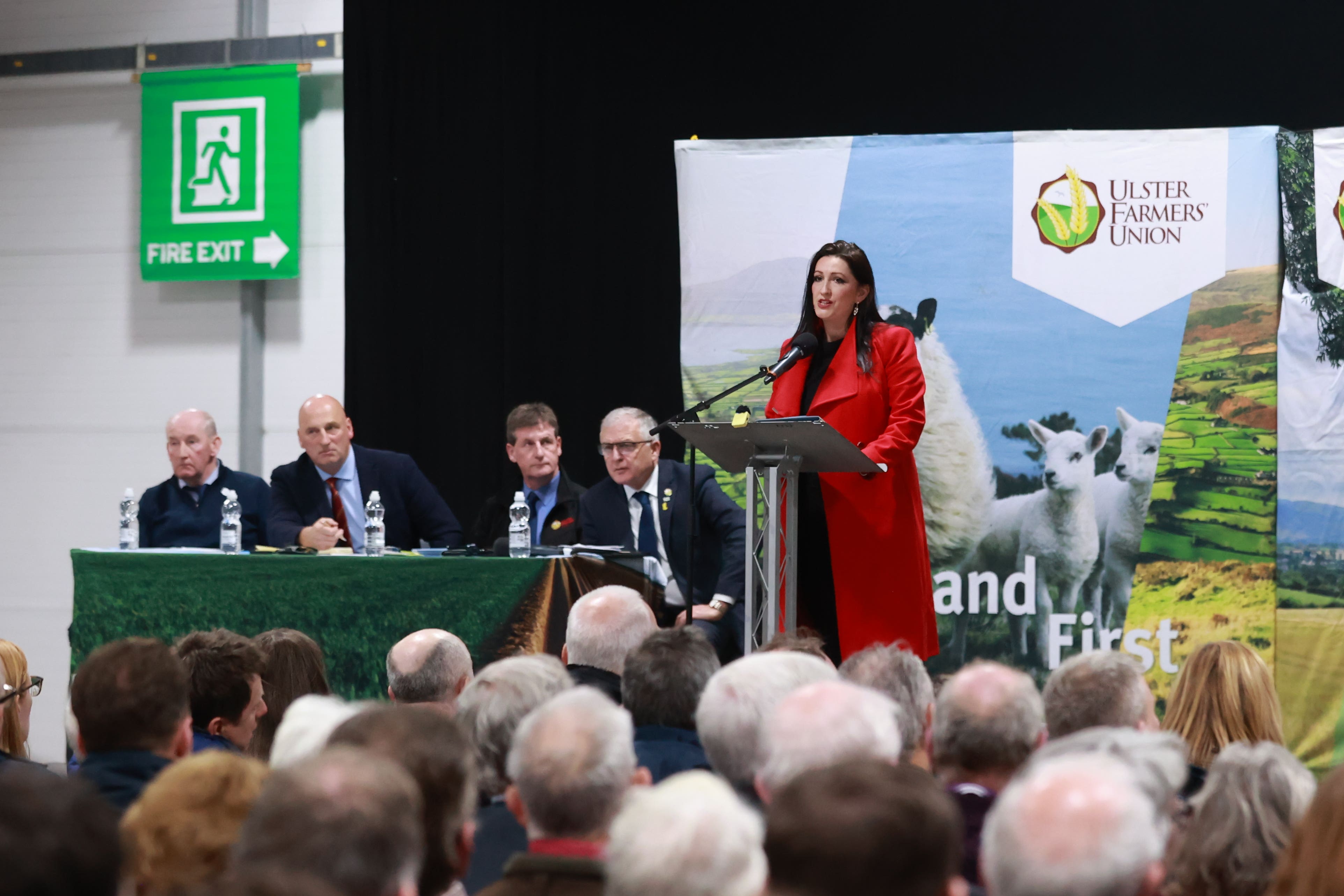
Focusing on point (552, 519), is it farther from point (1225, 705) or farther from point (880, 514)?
point (1225, 705)

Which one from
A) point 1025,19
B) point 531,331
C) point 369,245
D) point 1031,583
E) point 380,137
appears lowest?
point 1031,583

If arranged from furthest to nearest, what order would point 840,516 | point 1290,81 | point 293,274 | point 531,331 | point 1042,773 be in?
point 293,274 < point 531,331 < point 1290,81 < point 840,516 < point 1042,773

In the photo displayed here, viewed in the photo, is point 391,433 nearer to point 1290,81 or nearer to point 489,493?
point 489,493

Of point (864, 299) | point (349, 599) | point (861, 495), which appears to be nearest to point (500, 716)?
point (861, 495)

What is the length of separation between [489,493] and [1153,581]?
2.74 meters

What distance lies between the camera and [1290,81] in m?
5.00

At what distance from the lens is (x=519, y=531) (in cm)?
429

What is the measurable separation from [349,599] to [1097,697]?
2.51 m

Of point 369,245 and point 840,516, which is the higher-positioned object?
point 369,245

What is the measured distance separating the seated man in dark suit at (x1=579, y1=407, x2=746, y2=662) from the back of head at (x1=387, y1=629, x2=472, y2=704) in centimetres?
181

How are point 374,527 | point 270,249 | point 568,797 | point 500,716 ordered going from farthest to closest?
point 270,249 → point 374,527 → point 500,716 → point 568,797

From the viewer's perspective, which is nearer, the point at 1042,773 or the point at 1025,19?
the point at 1042,773

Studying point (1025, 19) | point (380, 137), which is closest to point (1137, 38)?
point (1025, 19)

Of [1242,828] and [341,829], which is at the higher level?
[341,829]
